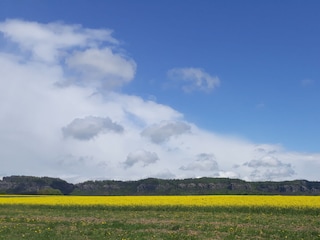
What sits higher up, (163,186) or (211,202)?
(163,186)

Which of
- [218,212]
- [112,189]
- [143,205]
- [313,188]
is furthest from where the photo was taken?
[112,189]

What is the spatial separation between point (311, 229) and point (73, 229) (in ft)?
46.8

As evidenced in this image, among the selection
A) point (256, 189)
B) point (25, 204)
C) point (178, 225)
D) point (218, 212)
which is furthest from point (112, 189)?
point (178, 225)

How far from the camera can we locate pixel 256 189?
170m

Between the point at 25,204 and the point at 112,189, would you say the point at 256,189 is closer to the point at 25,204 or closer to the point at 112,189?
the point at 112,189

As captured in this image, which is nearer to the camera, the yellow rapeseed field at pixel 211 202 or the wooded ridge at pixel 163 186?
the yellow rapeseed field at pixel 211 202

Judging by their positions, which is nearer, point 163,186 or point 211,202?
point 211,202

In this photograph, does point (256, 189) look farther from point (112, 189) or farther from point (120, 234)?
point (120, 234)

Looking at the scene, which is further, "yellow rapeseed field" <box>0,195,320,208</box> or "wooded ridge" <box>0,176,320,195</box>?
"wooded ridge" <box>0,176,320,195</box>

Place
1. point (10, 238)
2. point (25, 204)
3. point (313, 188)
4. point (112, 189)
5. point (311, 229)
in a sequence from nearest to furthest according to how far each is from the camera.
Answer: point (10, 238)
point (311, 229)
point (25, 204)
point (313, 188)
point (112, 189)

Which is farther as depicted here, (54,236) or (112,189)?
(112,189)

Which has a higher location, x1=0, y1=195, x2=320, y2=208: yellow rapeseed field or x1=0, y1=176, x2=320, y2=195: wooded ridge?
x1=0, y1=176, x2=320, y2=195: wooded ridge

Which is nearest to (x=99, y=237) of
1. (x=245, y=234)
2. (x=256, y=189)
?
(x=245, y=234)

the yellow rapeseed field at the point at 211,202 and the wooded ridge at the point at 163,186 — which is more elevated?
the wooded ridge at the point at 163,186
